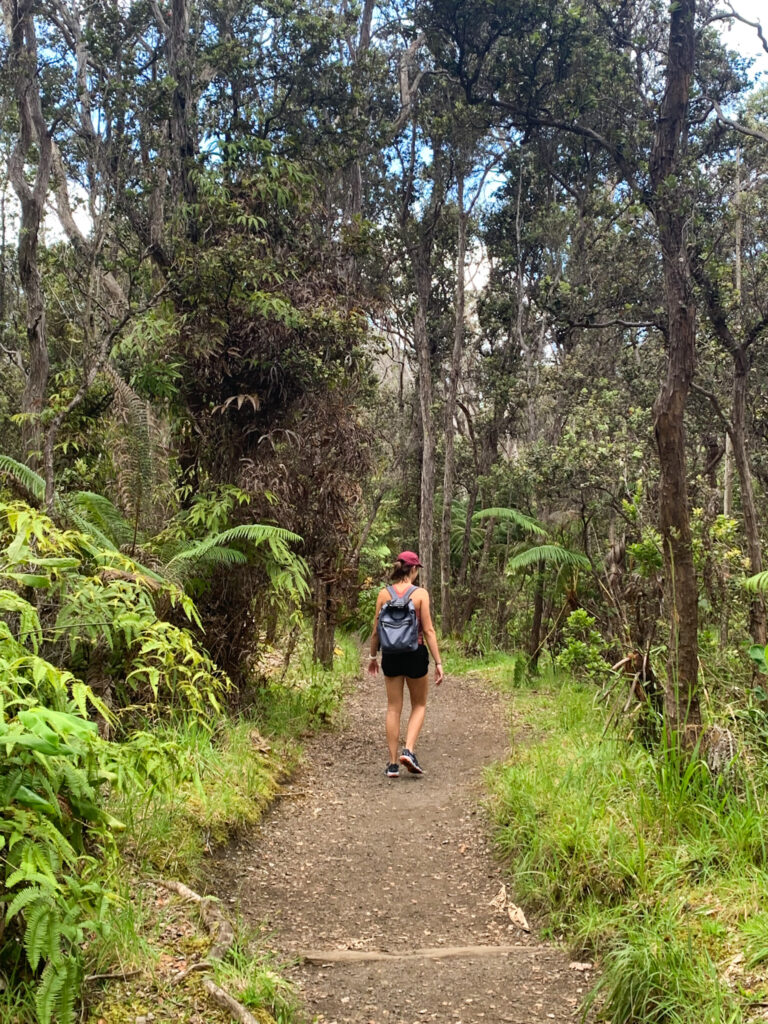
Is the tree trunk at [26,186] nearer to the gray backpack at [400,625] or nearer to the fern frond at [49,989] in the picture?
the gray backpack at [400,625]

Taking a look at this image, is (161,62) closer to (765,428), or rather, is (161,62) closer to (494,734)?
(494,734)

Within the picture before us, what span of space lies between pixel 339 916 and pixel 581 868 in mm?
1233

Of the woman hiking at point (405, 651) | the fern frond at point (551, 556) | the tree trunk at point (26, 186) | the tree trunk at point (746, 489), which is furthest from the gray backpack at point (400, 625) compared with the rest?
the tree trunk at point (26, 186)

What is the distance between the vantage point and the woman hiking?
5.97 meters

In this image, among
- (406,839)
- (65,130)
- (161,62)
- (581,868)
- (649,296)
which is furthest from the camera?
(65,130)

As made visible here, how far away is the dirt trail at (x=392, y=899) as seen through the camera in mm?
3141

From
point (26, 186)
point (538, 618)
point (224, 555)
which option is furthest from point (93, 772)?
point (26, 186)

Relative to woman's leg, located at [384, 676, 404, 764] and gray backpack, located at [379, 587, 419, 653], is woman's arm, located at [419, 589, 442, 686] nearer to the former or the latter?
gray backpack, located at [379, 587, 419, 653]

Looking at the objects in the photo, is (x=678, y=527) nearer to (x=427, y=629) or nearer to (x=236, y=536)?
(x=427, y=629)

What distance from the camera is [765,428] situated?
13.2m

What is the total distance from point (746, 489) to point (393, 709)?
13.7 feet

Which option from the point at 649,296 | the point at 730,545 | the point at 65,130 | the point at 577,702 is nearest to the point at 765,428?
the point at 649,296

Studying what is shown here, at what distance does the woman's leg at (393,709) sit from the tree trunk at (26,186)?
211 inches

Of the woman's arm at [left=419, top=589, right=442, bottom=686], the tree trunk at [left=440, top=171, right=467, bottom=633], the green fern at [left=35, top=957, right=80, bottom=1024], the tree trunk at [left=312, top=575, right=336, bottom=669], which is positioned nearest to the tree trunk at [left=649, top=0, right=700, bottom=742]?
the woman's arm at [left=419, top=589, right=442, bottom=686]
